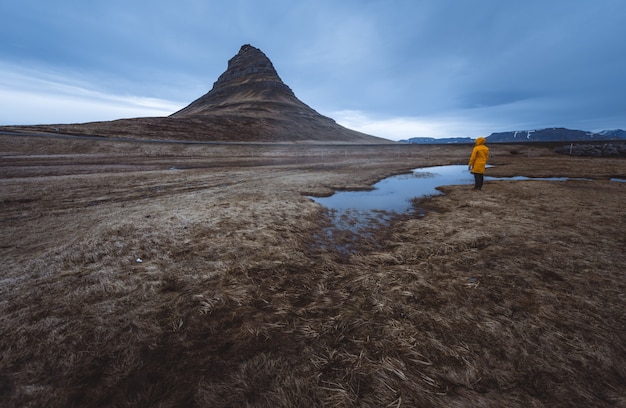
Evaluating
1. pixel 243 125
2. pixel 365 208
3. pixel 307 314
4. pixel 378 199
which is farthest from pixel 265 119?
pixel 307 314

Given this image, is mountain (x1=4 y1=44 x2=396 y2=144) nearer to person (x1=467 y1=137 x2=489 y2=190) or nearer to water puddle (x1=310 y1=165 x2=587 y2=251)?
water puddle (x1=310 y1=165 x2=587 y2=251)

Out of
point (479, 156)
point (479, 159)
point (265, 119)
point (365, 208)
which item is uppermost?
point (265, 119)

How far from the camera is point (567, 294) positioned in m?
3.86

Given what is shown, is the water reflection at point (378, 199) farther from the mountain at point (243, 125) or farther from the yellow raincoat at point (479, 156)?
the mountain at point (243, 125)

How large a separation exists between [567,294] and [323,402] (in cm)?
434

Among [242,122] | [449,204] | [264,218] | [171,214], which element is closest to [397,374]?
[264,218]

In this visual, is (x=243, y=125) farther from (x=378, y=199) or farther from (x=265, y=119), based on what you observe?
(x=378, y=199)

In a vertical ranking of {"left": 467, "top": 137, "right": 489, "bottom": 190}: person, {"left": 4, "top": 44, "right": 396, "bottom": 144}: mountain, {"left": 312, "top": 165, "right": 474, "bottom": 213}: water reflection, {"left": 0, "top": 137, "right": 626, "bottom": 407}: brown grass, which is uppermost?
{"left": 4, "top": 44, "right": 396, "bottom": 144}: mountain

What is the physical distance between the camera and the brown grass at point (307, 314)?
2484 mm

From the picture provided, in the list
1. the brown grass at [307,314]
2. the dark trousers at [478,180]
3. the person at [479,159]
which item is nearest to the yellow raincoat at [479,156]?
the person at [479,159]

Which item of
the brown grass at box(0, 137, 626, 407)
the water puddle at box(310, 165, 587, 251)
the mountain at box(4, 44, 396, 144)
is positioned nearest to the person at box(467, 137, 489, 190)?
the water puddle at box(310, 165, 587, 251)

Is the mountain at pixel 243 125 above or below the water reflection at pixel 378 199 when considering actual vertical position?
above

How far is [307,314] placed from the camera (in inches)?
145

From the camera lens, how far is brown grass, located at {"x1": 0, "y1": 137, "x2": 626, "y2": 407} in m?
2.48
